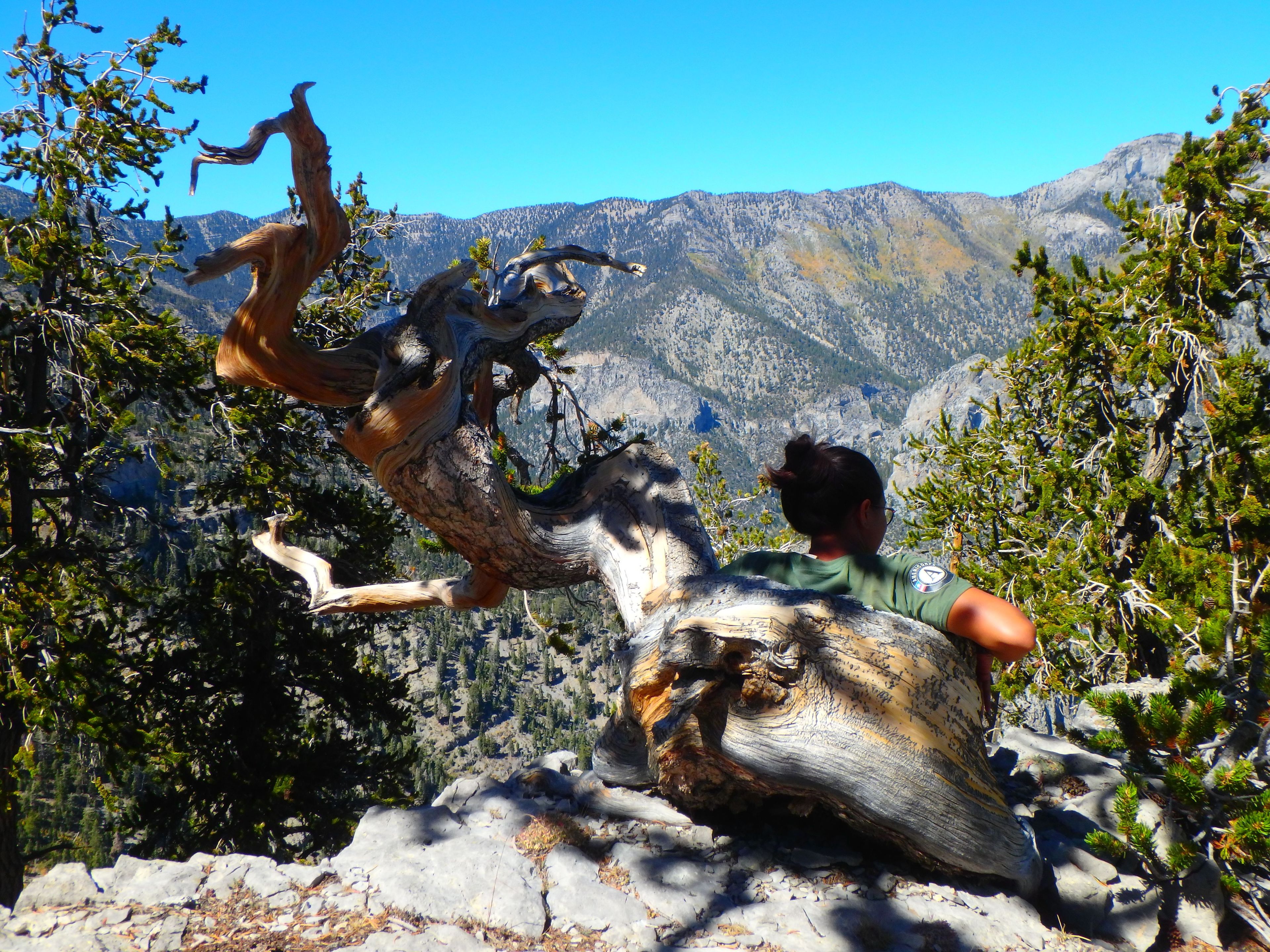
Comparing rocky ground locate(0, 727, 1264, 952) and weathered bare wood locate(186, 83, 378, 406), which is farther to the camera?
weathered bare wood locate(186, 83, 378, 406)

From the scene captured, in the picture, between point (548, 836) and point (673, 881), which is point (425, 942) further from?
point (673, 881)

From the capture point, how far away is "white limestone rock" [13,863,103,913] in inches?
114

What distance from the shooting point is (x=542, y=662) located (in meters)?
116

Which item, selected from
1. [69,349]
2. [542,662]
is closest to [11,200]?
[542,662]

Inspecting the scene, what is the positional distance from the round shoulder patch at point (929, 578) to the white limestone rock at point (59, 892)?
337 centimetres

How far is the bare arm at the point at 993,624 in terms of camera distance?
8.93 ft

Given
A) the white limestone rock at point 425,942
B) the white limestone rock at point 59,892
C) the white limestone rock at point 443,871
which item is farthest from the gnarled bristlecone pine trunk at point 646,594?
the white limestone rock at point 59,892

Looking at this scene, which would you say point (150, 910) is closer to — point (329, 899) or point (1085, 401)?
point (329, 899)

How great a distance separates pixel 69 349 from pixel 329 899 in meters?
6.81

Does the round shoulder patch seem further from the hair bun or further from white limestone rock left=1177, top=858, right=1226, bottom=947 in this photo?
white limestone rock left=1177, top=858, right=1226, bottom=947

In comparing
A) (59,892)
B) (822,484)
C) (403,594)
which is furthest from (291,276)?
(59,892)

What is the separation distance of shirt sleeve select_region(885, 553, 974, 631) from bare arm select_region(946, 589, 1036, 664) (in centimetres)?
4

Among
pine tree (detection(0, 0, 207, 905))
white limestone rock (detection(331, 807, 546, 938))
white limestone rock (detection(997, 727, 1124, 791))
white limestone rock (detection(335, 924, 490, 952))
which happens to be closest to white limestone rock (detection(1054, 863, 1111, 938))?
white limestone rock (detection(997, 727, 1124, 791))

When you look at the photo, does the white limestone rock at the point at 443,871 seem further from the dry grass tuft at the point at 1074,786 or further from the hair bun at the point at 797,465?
the dry grass tuft at the point at 1074,786
